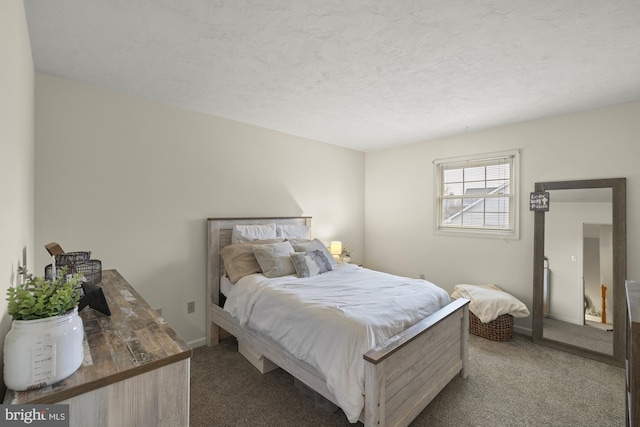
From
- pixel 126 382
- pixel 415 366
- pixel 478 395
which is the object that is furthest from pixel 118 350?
pixel 478 395

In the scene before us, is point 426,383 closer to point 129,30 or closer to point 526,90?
point 526,90

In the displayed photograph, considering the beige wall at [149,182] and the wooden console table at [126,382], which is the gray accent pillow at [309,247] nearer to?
the beige wall at [149,182]

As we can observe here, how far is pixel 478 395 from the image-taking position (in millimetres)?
2270

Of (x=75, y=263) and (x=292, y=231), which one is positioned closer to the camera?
(x=75, y=263)

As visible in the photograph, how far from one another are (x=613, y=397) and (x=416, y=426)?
1.72m

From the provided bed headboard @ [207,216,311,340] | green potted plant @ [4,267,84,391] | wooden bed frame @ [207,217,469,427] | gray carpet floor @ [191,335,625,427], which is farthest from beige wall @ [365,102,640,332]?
green potted plant @ [4,267,84,391]

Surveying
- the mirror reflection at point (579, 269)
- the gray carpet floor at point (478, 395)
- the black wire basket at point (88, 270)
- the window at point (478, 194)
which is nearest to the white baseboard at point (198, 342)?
the gray carpet floor at point (478, 395)

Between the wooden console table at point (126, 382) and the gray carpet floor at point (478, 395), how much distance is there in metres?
1.24

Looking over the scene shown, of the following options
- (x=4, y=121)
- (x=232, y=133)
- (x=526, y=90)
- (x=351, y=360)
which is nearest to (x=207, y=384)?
(x=351, y=360)

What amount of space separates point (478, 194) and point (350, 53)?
2.90m

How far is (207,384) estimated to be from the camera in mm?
2398

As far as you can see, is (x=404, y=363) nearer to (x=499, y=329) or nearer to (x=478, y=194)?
(x=499, y=329)

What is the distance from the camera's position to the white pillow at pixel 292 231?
3622mm

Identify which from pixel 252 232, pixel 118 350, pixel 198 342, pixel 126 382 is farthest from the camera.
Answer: pixel 252 232
